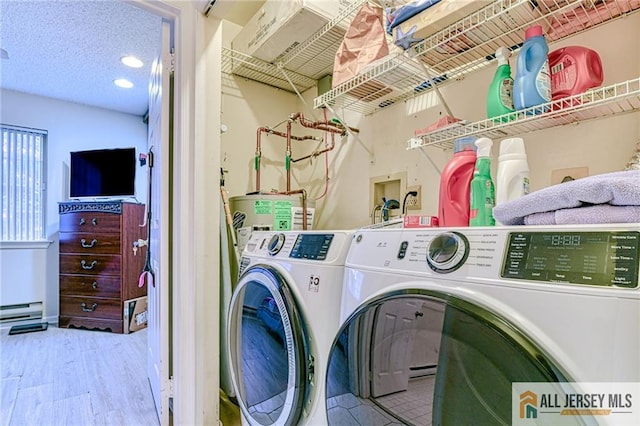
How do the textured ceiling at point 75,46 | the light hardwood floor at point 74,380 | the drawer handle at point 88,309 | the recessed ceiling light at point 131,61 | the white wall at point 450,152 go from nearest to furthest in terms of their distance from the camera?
the white wall at point 450,152 → the light hardwood floor at point 74,380 → the textured ceiling at point 75,46 → the recessed ceiling light at point 131,61 → the drawer handle at point 88,309

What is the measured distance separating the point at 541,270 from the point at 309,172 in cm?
166

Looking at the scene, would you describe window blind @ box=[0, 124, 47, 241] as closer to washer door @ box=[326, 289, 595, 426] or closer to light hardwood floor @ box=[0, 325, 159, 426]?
light hardwood floor @ box=[0, 325, 159, 426]

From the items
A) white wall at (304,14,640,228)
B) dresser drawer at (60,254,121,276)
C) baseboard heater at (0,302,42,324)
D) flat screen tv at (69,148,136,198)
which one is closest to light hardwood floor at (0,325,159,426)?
baseboard heater at (0,302,42,324)

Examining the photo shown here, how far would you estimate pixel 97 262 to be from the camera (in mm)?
3074

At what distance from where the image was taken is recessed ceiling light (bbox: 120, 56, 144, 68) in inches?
101

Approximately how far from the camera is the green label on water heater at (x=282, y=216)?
64.8 inches

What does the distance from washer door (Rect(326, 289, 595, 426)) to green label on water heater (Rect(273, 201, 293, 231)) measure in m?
0.92

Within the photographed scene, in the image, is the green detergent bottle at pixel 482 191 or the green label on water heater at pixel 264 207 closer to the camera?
the green detergent bottle at pixel 482 191

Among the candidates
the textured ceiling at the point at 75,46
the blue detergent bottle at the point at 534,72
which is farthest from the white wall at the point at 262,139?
the blue detergent bottle at the point at 534,72

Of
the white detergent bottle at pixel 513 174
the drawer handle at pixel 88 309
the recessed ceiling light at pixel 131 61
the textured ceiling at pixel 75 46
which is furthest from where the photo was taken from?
the drawer handle at pixel 88 309

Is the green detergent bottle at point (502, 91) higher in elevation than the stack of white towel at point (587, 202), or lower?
higher

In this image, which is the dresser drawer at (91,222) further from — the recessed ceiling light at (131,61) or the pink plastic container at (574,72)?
the pink plastic container at (574,72)

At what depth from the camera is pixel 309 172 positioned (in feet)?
6.78

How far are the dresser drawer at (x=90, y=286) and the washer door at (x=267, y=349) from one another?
2350 mm
